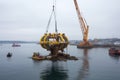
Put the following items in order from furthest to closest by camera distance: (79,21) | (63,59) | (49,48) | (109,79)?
1. (79,21)
2. (49,48)
3. (63,59)
4. (109,79)

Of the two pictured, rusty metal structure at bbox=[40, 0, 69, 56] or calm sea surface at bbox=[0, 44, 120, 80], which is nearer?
calm sea surface at bbox=[0, 44, 120, 80]

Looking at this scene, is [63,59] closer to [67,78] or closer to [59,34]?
[59,34]

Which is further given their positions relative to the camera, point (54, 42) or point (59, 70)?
point (54, 42)

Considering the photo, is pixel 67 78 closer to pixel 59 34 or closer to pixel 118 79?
pixel 118 79

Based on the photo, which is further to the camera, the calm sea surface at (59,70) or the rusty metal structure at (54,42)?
the rusty metal structure at (54,42)

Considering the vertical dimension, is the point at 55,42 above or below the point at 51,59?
above

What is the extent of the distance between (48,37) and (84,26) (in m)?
68.6

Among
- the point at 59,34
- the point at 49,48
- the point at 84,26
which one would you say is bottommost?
the point at 49,48

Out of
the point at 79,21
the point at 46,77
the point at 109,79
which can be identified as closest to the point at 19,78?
the point at 46,77

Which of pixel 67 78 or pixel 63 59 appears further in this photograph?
pixel 63 59

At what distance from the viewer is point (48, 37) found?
219 ft

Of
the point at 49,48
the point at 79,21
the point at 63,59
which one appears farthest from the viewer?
the point at 79,21

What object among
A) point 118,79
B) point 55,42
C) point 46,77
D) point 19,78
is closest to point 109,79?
point 118,79

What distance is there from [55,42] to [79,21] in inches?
2711
